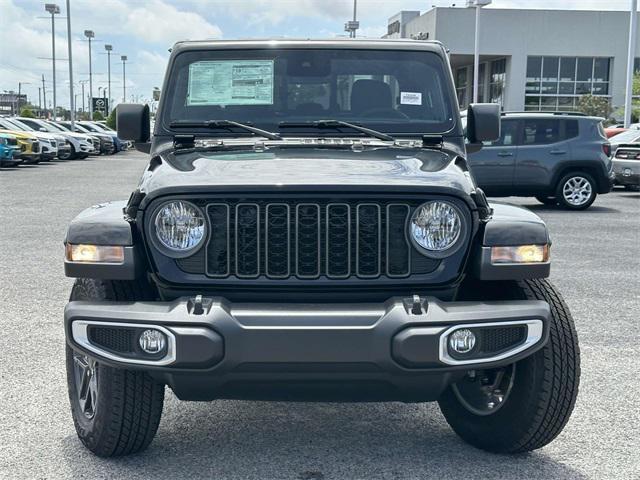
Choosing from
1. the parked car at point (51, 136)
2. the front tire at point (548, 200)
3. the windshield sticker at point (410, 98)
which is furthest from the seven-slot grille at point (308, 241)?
the parked car at point (51, 136)

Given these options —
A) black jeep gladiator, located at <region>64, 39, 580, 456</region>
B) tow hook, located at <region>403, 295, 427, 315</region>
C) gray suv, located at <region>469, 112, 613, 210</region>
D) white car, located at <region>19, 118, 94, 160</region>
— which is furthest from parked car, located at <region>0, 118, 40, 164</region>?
tow hook, located at <region>403, 295, 427, 315</region>

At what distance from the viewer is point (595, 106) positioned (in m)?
52.5

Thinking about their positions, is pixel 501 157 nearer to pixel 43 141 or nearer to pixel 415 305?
pixel 415 305

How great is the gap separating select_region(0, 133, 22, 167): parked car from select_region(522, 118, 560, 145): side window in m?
16.7

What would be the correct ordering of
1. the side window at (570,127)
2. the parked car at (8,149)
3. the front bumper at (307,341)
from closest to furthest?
the front bumper at (307,341) → the side window at (570,127) → the parked car at (8,149)

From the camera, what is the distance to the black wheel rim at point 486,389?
14.1ft

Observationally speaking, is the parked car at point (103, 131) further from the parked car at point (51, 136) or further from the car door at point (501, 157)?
the car door at point (501, 157)

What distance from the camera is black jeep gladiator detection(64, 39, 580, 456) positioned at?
3.59 metres

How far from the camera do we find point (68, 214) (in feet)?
51.3

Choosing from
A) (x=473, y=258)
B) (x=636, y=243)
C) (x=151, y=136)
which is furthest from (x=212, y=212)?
(x=636, y=243)

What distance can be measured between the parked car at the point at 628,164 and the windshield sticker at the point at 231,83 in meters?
16.3

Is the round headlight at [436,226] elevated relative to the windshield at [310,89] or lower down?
lower down

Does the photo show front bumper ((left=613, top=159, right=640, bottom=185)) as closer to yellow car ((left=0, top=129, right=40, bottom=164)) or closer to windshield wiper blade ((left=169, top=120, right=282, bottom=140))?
windshield wiper blade ((left=169, top=120, right=282, bottom=140))

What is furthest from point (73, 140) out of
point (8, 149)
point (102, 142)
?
point (8, 149)
